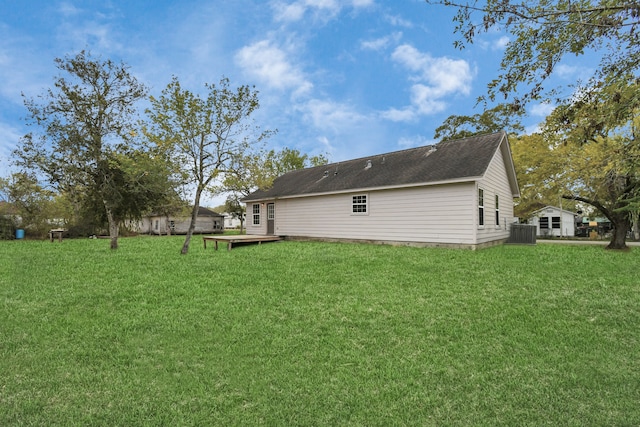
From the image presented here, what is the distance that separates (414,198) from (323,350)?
10520mm

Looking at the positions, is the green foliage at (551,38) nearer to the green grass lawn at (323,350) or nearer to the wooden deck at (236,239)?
the green grass lawn at (323,350)

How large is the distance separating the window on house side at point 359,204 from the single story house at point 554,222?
2112 cm

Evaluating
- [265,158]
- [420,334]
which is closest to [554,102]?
[420,334]

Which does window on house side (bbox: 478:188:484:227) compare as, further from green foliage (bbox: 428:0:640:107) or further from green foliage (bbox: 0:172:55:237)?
green foliage (bbox: 0:172:55:237)

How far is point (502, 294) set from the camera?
19.1ft

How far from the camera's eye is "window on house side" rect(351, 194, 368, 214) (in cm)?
1489

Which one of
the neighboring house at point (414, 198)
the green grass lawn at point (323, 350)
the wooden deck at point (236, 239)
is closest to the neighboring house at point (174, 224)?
the neighboring house at point (414, 198)

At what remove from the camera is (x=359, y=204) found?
49.5 feet

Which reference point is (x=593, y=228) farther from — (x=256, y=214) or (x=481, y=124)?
(x=256, y=214)

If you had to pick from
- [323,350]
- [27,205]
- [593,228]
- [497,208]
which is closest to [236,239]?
[323,350]

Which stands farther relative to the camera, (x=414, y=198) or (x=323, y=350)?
(x=414, y=198)

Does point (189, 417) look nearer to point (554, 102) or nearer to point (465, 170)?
point (554, 102)

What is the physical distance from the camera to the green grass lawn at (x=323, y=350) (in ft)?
8.62

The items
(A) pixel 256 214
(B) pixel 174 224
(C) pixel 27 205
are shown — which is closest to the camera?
(A) pixel 256 214
